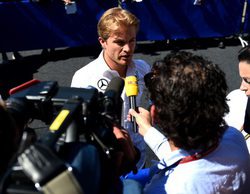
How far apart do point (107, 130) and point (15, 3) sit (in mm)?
5155

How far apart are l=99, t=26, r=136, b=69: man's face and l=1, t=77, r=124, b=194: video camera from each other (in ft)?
2.32

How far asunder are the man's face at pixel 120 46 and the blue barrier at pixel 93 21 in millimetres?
4085

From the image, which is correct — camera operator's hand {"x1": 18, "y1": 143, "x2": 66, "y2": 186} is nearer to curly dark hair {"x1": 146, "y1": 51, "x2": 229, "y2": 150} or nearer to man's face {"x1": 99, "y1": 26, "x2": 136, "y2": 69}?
curly dark hair {"x1": 146, "y1": 51, "x2": 229, "y2": 150}

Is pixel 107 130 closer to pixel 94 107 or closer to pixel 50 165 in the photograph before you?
pixel 94 107

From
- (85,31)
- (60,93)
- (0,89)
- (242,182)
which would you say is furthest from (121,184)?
(85,31)

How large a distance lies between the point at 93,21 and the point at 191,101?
5035 millimetres

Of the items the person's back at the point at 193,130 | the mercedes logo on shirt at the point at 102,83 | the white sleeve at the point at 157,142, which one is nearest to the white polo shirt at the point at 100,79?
the mercedes logo on shirt at the point at 102,83

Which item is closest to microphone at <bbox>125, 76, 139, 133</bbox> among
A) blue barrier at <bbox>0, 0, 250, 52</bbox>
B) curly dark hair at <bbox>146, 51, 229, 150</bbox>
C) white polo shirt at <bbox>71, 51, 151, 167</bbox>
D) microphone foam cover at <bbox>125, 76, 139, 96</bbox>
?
microphone foam cover at <bbox>125, 76, 139, 96</bbox>

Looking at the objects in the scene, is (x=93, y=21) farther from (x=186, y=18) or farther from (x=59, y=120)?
(x=59, y=120)

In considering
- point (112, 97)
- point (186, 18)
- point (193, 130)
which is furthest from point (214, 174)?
point (186, 18)

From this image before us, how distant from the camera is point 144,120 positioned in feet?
4.65

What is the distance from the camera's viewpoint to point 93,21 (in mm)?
5957

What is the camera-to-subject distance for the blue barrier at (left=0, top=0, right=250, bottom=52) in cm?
569

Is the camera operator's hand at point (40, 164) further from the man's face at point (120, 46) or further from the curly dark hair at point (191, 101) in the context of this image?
the man's face at point (120, 46)
